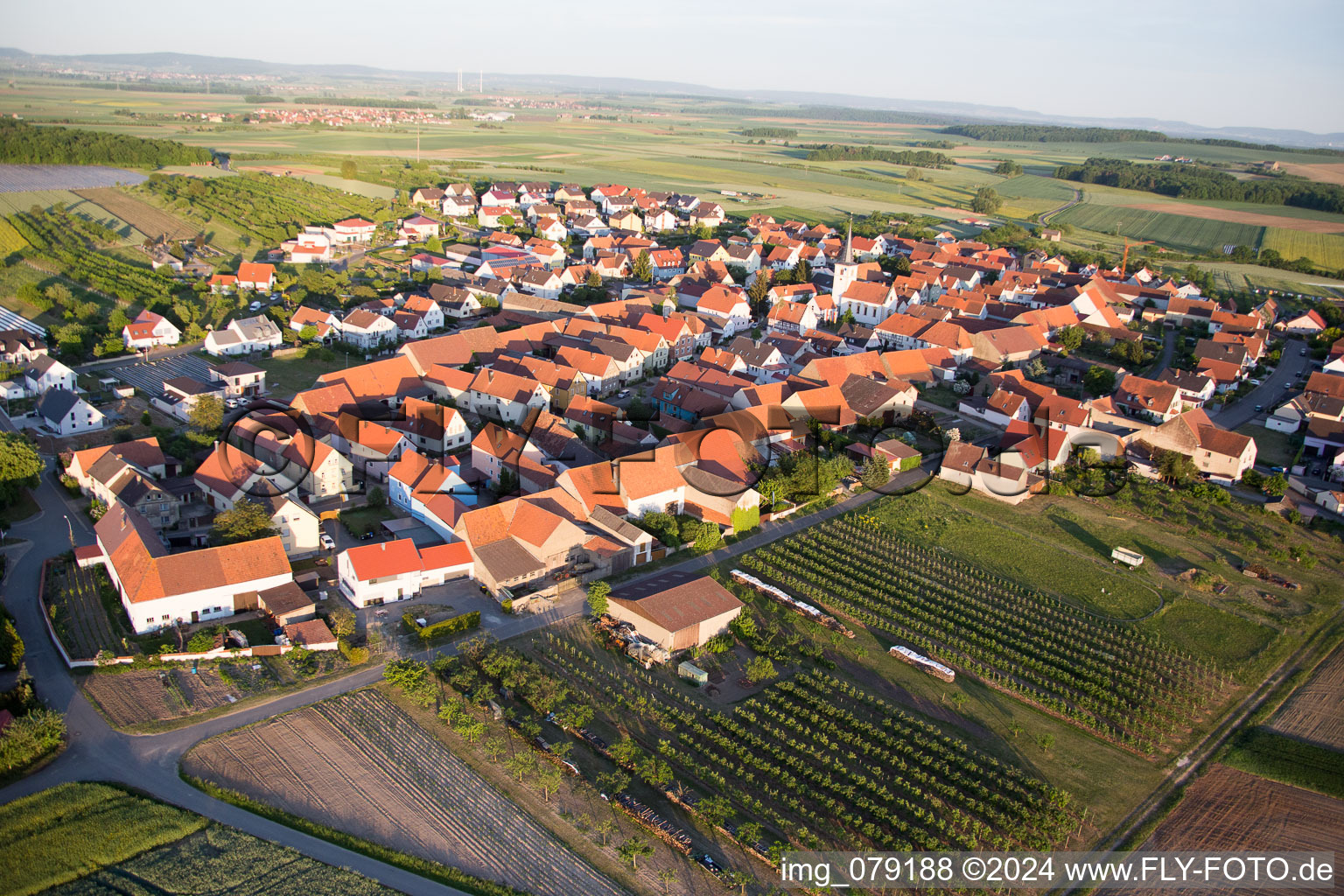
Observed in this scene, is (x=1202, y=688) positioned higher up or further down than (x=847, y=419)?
further down

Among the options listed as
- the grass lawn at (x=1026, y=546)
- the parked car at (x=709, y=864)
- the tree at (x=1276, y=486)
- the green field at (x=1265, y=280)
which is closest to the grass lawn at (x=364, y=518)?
the parked car at (x=709, y=864)

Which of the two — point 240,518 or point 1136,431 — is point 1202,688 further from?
point 240,518

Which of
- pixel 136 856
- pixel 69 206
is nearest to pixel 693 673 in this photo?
pixel 136 856

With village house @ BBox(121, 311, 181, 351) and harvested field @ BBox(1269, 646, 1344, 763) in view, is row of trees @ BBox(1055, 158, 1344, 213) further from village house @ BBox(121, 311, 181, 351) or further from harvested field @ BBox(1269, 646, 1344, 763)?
village house @ BBox(121, 311, 181, 351)

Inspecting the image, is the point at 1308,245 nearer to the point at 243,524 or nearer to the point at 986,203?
the point at 986,203

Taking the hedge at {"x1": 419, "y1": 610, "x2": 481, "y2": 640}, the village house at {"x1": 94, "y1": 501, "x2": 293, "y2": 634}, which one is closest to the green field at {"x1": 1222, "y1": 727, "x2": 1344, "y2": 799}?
the hedge at {"x1": 419, "y1": 610, "x2": 481, "y2": 640}

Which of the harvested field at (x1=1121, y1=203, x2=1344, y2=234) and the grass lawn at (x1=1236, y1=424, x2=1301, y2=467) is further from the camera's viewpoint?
the harvested field at (x1=1121, y1=203, x2=1344, y2=234)

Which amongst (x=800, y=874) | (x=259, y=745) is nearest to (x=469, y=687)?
(x=259, y=745)
